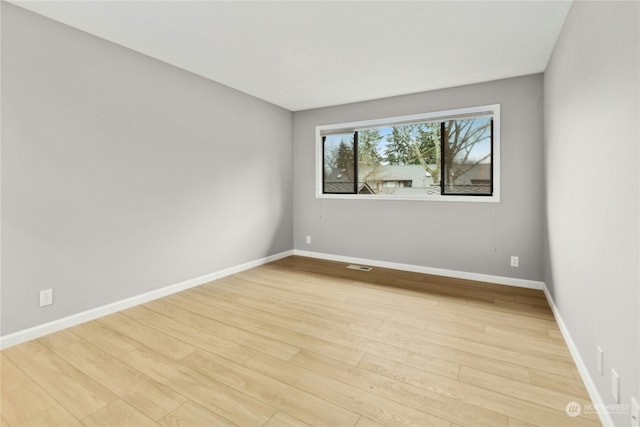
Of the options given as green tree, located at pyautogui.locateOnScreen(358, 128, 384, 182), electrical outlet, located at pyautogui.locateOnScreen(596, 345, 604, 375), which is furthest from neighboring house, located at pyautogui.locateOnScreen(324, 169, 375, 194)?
electrical outlet, located at pyautogui.locateOnScreen(596, 345, 604, 375)

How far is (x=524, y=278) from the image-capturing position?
3406 mm

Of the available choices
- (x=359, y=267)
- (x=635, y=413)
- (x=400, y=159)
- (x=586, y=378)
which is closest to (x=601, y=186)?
(x=635, y=413)

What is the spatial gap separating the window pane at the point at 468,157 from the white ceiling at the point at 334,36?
1.72 feet

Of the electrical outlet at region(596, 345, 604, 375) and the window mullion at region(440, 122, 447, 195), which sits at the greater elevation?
the window mullion at region(440, 122, 447, 195)

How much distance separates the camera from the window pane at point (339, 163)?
466 centimetres

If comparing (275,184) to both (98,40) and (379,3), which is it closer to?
(98,40)

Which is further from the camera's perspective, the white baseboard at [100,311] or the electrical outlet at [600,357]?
the white baseboard at [100,311]

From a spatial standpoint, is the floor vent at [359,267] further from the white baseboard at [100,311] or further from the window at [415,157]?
the white baseboard at [100,311]

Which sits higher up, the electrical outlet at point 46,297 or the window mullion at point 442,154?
the window mullion at point 442,154

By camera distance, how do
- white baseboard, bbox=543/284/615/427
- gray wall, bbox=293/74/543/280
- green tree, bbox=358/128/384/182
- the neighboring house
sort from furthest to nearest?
1. the neighboring house
2. green tree, bbox=358/128/384/182
3. gray wall, bbox=293/74/543/280
4. white baseboard, bbox=543/284/615/427

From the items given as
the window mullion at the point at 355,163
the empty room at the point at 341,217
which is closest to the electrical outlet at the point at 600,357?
the empty room at the point at 341,217

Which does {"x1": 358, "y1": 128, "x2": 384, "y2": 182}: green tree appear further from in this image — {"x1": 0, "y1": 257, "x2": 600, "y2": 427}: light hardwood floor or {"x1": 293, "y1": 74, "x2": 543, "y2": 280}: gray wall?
{"x1": 0, "y1": 257, "x2": 600, "y2": 427}: light hardwood floor

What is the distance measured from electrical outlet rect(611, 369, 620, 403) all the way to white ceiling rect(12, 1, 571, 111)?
2335 millimetres

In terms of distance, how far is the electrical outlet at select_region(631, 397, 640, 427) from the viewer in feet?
3.53
